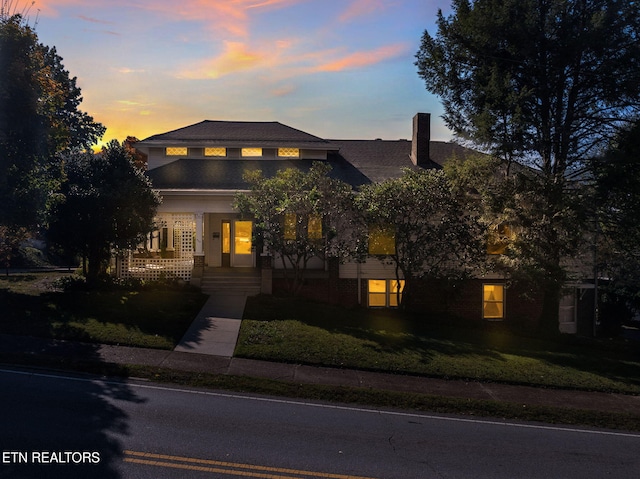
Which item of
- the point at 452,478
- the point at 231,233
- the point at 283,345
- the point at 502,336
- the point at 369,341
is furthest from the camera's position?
the point at 231,233

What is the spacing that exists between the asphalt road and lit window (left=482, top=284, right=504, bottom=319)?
40.4ft

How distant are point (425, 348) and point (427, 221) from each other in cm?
544

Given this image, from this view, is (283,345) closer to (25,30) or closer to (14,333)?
(14,333)

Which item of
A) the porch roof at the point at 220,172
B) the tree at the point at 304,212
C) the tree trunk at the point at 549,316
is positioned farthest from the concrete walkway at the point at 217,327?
the tree trunk at the point at 549,316

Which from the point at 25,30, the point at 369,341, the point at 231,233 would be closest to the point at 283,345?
the point at 369,341

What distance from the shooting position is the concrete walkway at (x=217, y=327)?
44.9 feet

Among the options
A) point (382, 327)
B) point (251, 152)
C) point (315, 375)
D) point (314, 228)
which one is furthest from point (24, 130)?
point (382, 327)

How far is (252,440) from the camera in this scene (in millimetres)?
7914

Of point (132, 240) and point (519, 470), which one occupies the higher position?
point (132, 240)

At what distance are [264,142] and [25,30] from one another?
11.7 meters

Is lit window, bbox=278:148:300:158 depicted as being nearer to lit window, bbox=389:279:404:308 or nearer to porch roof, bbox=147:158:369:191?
Answer: porch roof, bbox=147:158:369:191

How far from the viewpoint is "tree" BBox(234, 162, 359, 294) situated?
18750 mm

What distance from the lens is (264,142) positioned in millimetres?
25766

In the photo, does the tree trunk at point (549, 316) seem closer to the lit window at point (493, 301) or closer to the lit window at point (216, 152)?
the lit window at point (493, 301)
